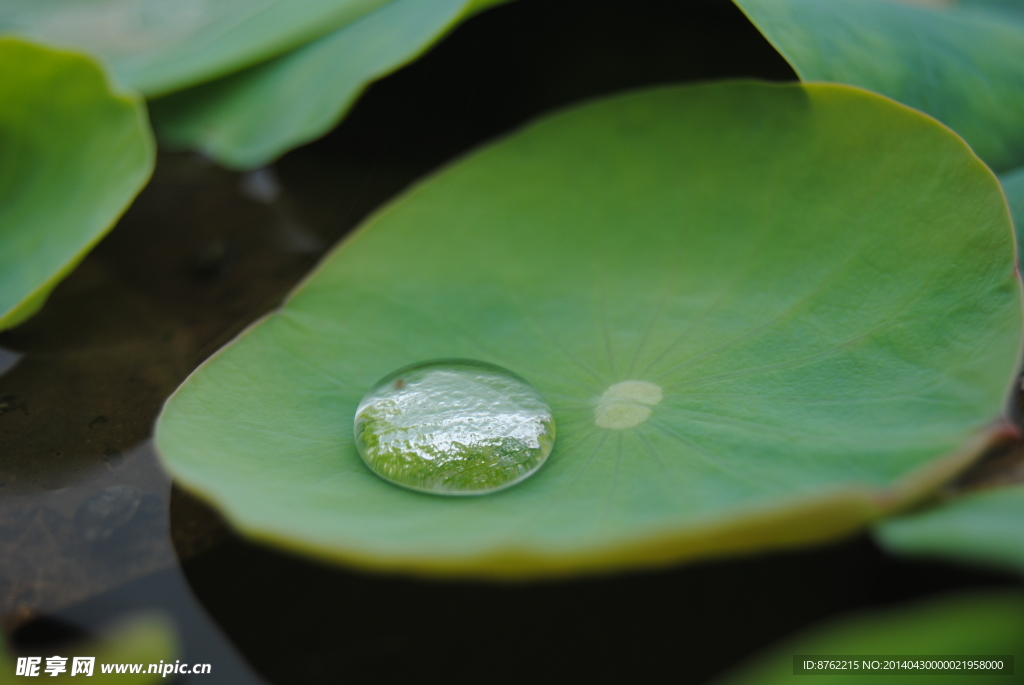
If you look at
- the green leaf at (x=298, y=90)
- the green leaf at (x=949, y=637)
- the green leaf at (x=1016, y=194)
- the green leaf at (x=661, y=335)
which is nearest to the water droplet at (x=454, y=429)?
the green leaf at (x=661, y=335)

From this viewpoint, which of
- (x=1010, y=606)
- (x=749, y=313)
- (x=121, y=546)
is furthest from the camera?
(x=749, y=313)

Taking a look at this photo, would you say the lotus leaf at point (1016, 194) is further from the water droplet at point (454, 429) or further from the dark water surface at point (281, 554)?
the water droplet at point (454, 429)

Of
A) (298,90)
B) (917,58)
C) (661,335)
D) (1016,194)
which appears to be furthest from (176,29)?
(1016,194)

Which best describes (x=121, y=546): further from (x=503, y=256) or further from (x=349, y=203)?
(x=349, y=203)

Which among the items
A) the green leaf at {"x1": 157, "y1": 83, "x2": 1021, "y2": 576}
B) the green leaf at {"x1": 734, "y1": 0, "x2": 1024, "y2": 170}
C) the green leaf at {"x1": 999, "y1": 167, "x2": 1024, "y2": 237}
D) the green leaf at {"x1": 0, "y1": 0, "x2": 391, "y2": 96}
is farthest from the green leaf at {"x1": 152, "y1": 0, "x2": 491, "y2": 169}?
the green leaf at {"x1": 999, "y1": 167, "x2": 1024, "y2": 237}

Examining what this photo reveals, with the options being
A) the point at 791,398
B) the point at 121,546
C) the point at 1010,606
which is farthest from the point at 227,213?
the point at 1010,606

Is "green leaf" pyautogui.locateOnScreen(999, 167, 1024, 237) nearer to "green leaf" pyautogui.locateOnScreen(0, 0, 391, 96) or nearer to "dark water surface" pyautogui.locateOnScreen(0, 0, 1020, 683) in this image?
"dark water surface" pyautogui.locateOnScreen(0, 0, 1020, 683)
